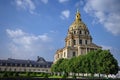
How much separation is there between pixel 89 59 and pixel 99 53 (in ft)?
13.7

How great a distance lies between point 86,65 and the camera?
181 ft

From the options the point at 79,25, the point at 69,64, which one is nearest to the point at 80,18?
the point at 79,25

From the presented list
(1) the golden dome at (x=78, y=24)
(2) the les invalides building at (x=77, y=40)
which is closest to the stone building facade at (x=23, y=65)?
(2) the les invalides building at (x=77, y=40)

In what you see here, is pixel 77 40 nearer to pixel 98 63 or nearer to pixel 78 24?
pixel 78 24

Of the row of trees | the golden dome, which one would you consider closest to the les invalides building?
the golden dome

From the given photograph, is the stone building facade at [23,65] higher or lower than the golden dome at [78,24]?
lower

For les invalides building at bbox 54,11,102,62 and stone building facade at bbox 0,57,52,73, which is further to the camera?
stone building facade at bbox 0,57,52,73

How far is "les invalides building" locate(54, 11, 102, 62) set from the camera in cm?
8511

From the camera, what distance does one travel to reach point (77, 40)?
3556 inches

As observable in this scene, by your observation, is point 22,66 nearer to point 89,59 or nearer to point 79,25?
point 79,25

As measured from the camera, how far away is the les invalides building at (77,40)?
85.1m

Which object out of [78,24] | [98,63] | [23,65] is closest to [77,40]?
[78,24]

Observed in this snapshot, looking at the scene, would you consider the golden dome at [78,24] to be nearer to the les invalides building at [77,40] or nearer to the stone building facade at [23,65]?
the les invalides building at [77,40]

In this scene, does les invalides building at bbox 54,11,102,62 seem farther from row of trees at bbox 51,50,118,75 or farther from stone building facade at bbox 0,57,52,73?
stone building facade at bbox 0,57,52,73
